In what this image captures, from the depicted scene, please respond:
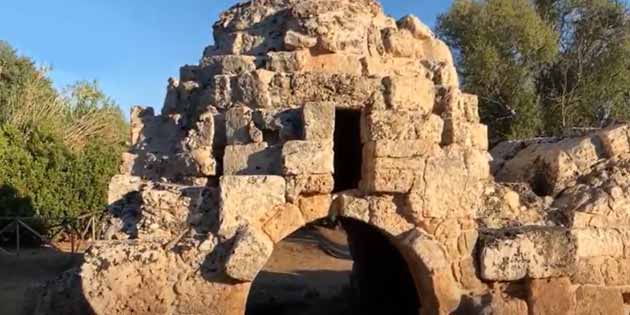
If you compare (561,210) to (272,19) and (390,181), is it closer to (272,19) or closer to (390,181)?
(390,181)

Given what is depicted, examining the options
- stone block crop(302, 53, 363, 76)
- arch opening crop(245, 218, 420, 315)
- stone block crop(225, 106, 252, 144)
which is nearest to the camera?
stone block crop(225, 106, 252, 144)

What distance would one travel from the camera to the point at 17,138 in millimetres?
16750

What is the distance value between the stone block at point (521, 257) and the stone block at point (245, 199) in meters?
1.74

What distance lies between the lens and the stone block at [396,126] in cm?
542

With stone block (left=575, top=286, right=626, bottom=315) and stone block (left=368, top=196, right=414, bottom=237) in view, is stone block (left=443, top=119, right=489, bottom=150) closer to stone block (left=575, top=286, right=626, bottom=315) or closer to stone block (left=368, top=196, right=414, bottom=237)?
stone block (left=368, top=196, right=414, bottom=237)

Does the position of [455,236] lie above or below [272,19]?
below

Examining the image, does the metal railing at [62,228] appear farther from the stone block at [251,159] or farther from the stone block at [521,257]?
the stone block at [521,257]

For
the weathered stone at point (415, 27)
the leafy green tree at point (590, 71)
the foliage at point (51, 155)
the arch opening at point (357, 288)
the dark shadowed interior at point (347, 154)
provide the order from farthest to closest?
the leafy green tree at point (590, 71)
the foliage at point (51, 155)
the arch opening at point (357, 288)
the dark shadowed interior at point (347, 154)
the weathered stone at point (415, 27)

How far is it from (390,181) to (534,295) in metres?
1.46

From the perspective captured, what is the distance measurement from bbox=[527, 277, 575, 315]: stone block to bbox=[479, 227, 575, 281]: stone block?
A: 0.21 ft

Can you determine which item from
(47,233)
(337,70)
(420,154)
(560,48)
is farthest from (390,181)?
(560,48)

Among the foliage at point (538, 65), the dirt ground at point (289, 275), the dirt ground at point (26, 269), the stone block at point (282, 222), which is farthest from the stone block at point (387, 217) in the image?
the foliage at point (538, 65)

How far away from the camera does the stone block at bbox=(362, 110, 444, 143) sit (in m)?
5.42

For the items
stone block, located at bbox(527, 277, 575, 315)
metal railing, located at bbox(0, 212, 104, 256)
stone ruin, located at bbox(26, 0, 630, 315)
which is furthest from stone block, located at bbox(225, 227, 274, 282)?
metal railing, located at bbox(0, 212, 104, 256)
